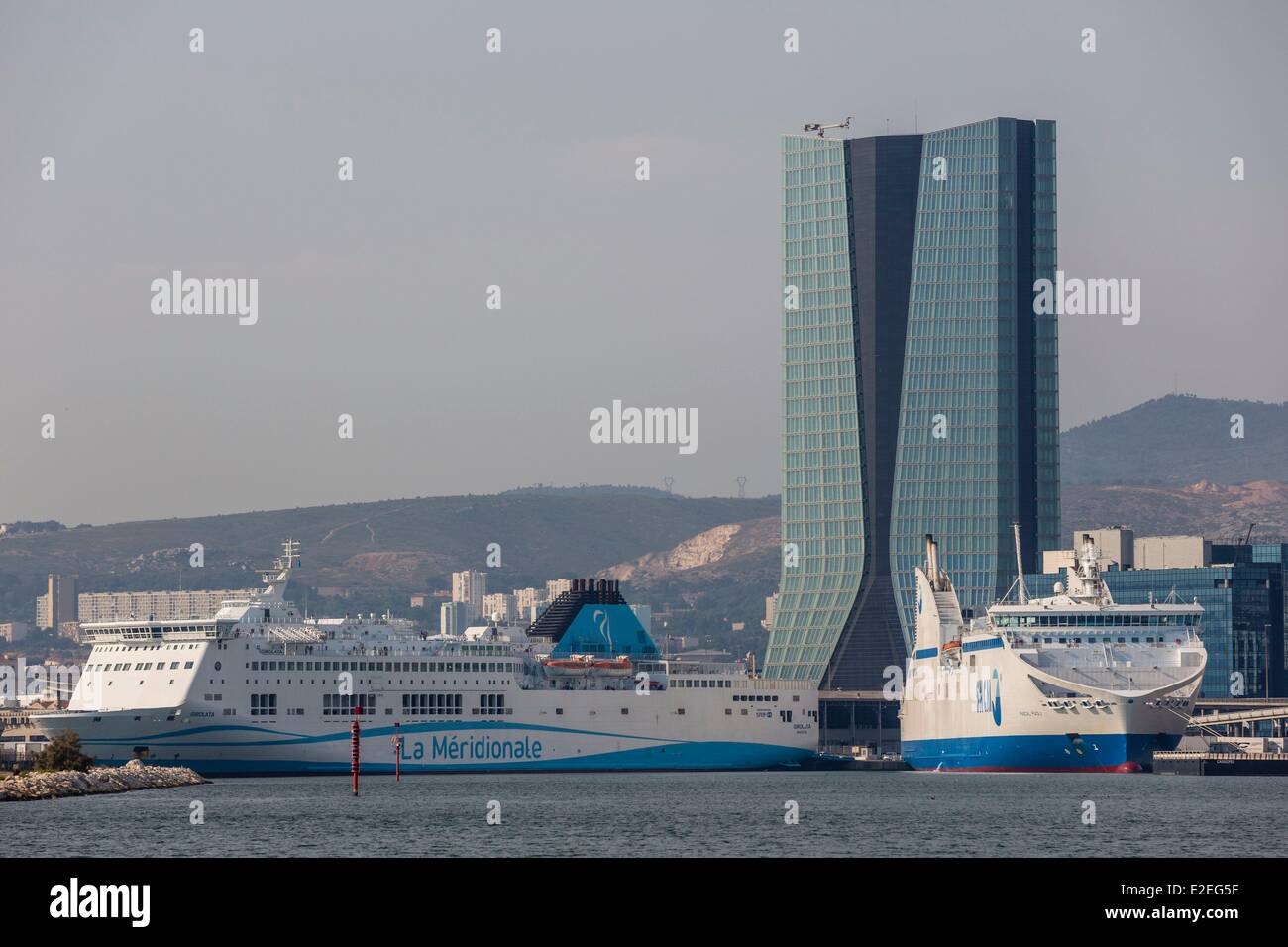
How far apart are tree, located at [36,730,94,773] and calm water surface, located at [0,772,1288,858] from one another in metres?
6.50

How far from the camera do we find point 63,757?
10319 centimetres

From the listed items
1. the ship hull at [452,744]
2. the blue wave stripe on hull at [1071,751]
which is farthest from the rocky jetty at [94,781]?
the blue wave stripe on hull at [1071,751]

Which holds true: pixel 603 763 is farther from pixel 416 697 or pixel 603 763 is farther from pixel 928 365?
pixel 928 365

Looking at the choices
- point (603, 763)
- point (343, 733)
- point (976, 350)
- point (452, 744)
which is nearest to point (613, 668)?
point (603, 763)

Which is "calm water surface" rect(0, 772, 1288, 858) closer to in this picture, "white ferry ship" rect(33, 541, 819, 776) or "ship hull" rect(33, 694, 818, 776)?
"ship hull" rect(33, 694, 818, 776)

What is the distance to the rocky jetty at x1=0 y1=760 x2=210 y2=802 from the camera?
87938 mm

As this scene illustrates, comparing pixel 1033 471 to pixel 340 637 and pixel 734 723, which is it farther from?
pixel 340 637

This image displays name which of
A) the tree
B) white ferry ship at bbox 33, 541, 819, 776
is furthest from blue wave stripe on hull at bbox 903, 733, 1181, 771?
the tree

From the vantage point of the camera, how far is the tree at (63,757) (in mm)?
102375

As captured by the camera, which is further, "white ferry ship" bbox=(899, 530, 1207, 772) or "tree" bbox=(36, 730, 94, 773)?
"white ferry ship" bbox=(899, 530, 1207, 772)
